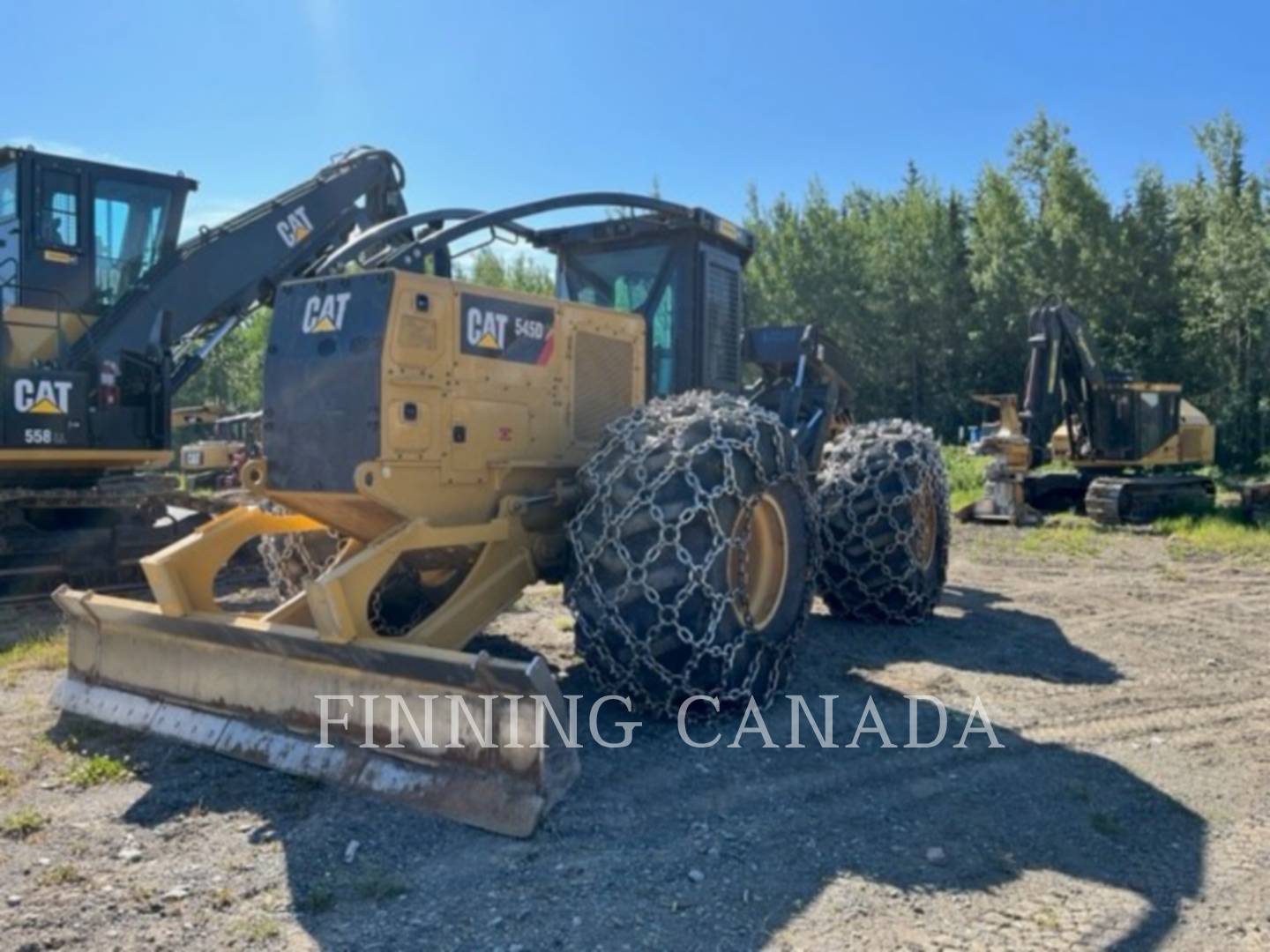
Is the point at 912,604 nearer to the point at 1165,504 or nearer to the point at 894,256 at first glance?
the point at 1165,504

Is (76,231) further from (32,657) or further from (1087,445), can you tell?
(1087,445)

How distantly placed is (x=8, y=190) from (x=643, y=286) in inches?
250

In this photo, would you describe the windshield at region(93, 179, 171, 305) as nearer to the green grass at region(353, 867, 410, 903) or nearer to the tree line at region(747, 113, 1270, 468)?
the green grass at region(353, 867, 410, 903)

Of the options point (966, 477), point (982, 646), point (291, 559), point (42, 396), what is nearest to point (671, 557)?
point (291, 559)

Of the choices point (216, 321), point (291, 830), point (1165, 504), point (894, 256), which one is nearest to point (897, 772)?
point (291, 830)

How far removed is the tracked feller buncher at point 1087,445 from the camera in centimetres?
1634

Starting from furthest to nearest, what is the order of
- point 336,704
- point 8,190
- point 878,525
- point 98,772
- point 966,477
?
point 966,477, point 8,190, point 878,525, point 98,772, point 336,704

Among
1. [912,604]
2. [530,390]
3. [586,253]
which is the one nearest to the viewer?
[530,390]

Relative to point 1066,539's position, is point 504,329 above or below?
above

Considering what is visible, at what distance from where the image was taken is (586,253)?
6.76 m

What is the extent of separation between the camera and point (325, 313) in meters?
4.69

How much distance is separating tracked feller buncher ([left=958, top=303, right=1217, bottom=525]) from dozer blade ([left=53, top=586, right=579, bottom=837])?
1367 cm

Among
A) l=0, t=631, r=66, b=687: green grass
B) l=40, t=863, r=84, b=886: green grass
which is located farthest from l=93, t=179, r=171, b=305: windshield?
l=40, t=863, r=84, b=886: green grass

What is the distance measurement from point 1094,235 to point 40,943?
1202 inches
